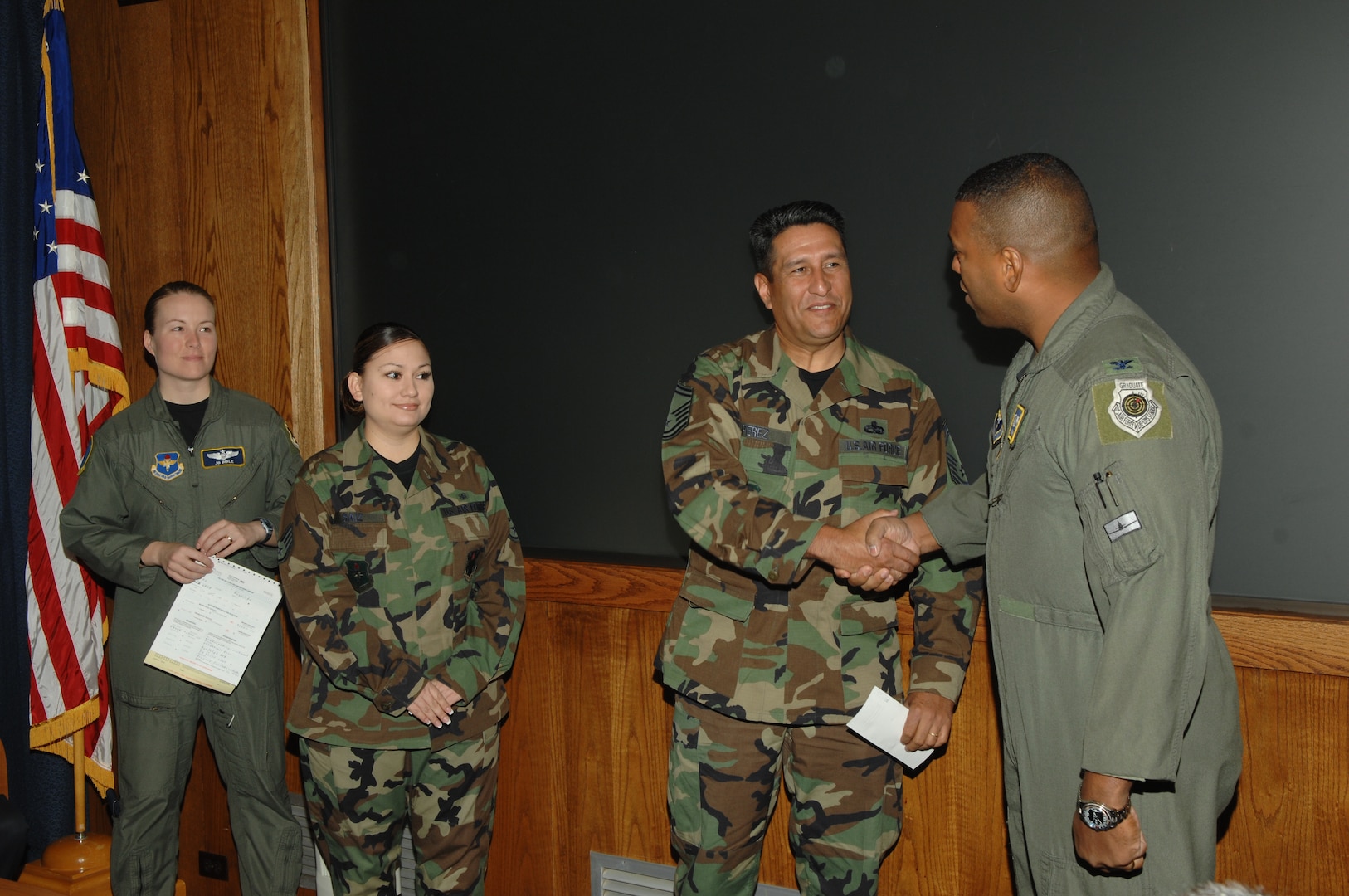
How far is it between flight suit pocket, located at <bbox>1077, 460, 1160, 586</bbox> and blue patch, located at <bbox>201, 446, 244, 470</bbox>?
2.20m

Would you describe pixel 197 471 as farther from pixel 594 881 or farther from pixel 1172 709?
pixel 1172 709

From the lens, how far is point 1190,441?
1.46 m

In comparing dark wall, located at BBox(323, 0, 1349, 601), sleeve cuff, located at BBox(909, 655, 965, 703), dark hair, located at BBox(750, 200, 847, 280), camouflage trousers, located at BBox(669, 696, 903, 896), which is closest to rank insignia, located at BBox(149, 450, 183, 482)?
dark wall, located at BBox(323, 0, 1349, 601)

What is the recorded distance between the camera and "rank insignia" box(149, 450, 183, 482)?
2.63m

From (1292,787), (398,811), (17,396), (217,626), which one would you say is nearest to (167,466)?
(217,626)

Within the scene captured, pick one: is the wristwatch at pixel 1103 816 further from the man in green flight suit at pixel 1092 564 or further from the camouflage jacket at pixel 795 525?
the camouflage jacket at pixel 795 525

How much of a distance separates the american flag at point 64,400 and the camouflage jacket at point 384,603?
1110 mm

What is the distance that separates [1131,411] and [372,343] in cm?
164

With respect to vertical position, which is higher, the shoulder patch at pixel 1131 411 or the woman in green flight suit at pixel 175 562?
the shoulder patch at pixel 1131 411

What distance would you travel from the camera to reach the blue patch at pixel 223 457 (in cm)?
266

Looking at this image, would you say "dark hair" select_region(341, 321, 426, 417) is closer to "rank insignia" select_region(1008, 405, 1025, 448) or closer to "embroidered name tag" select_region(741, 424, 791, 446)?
"embroidered name tag" select_region(741, 424, 791, 446)

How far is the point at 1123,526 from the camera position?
1440mm

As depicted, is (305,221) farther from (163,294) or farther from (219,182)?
(163,294)

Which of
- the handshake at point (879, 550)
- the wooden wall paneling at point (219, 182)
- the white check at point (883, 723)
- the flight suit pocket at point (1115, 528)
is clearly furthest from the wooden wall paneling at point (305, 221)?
the flight suit pocket at point (1115, 528)
